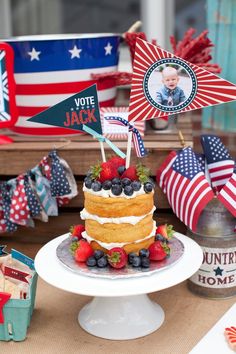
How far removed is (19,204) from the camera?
58.2 inches

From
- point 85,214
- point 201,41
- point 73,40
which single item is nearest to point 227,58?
point 201,41

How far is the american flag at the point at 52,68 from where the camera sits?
1522mm

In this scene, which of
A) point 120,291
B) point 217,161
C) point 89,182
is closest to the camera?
point 120,291

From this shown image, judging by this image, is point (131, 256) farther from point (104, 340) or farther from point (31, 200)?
point (31, 200)

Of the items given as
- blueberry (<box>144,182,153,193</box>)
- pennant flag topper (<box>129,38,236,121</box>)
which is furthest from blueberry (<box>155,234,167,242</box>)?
pennant flag topper (<box>129,38,236,121</box>)

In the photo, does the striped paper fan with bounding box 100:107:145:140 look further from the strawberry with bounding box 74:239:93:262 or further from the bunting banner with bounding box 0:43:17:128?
the strawberry with bounding box 74:239:93:262

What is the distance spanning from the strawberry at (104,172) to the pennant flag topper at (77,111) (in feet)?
0.39

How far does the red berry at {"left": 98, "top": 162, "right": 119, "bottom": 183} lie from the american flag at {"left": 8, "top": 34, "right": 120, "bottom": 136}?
443mm

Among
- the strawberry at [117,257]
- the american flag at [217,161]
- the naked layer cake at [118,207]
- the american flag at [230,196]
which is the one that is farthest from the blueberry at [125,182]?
the american flag at [217,161]

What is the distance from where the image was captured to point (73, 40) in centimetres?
Result: 152

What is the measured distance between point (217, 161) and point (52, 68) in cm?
50

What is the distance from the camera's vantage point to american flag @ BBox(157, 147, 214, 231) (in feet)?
4.30

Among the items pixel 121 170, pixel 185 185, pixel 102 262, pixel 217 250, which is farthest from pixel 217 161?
pixel 102 262

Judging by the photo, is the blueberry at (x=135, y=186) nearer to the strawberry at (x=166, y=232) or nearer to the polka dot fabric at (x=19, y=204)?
the strawberry at (x=166, y=232)
